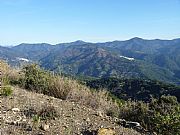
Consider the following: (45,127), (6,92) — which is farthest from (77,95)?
(45,127)

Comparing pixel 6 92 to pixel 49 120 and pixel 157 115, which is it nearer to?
pixel 49 120

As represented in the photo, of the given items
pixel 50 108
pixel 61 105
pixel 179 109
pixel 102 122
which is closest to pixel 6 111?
pixel 50 108

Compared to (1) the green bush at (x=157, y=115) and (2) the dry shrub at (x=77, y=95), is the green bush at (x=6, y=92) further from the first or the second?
(1) the green bush at (x=157, y=115)

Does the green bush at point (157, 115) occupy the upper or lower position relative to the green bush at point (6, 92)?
lower

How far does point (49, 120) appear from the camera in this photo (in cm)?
649

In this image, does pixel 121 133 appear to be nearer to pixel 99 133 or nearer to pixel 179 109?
pixel 99 133

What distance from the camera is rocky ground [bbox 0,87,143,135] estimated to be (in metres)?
5.98

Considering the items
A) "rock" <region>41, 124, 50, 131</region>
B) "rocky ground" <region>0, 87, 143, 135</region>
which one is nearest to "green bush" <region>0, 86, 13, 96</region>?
"rocky ground" <region>0, 87, 143, 135</region>

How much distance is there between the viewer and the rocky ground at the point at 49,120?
235 inches

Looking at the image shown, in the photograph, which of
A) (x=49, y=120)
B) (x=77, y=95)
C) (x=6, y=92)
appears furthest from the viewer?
(x=77, y=95)

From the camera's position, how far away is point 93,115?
7.38 meters

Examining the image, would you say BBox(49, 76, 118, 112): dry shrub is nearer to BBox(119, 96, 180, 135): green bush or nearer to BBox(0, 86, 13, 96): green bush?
BBox(119, 96, 180, 135): green bush

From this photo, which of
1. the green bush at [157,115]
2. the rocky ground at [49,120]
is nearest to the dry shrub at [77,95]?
the green bush at [157,115]

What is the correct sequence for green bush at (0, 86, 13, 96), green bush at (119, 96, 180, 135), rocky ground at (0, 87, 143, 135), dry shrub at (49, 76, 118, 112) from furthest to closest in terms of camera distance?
dry shrub at (49, 76, 118, 112)
green bush at (0, 86, 13, 96)
green bush at (119, 96, 180, 135)
rocky ground at (0, 87, 143, 135)
